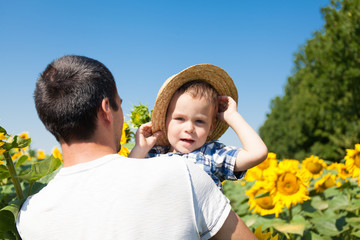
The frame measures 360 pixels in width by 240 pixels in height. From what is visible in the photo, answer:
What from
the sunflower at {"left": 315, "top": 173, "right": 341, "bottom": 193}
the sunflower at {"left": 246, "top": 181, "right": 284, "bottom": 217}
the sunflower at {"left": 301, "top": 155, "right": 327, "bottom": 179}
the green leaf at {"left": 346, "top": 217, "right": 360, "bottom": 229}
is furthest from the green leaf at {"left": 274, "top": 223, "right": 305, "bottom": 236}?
the sunflower at {"left": 301, "top": 155, "right": 327, "bottom": 179}

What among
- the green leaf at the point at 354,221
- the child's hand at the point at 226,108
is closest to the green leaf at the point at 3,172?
the child's hand at the point at 226,108

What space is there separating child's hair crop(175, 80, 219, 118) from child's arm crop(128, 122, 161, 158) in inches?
9.3

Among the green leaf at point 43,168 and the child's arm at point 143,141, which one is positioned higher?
the child's arm at point 143,141

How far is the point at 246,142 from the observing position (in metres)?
1.60

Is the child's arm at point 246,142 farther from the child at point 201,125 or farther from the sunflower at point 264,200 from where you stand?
the sunflower at point 264,200

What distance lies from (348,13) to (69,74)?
18.4 meters

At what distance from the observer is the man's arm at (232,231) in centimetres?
116

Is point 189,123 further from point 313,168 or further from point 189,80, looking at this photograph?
point 313,168

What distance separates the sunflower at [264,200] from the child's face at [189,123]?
1.06 metres

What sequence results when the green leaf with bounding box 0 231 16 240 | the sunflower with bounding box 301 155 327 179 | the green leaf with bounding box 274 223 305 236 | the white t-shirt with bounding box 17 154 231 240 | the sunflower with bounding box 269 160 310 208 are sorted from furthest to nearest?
the sunflower with bounding box 301 155 327 179 → the sunflower with bounding box 269 160 310 208 → the green leaf with bounding box 274 223 305 236 → the green leaf with bounding box 0 231 16 240 → the white t-shirt with bounding box 17 154 231 240

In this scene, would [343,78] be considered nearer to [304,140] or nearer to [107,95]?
[304,140]

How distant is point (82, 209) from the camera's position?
3.55ft

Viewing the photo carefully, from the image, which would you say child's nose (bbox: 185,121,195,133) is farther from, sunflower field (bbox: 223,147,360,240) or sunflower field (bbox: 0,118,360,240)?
sunflower field (bbox: 223,147,360,240)

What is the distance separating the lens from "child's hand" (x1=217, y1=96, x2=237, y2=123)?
67.9 inches
